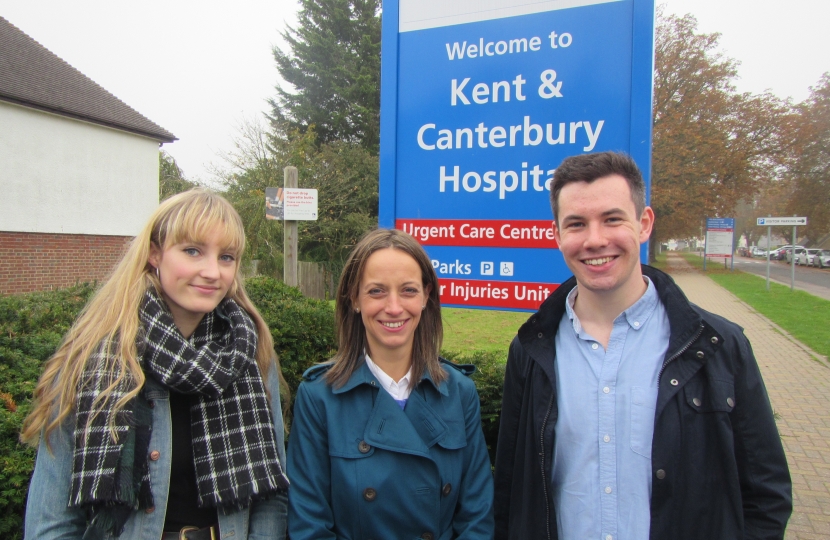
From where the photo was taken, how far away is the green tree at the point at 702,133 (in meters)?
28.0

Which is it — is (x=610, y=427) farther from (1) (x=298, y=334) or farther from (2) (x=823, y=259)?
(2) (x=823, y=259)

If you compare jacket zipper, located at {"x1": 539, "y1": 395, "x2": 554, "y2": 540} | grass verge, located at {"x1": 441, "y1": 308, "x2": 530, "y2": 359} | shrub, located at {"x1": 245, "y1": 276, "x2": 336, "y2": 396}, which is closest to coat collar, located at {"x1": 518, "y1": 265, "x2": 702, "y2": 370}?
jacket zipper, located at {"x1": 539, "y1": 395, "x2": 554, "y2": 540}

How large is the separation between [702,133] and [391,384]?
32.2 m

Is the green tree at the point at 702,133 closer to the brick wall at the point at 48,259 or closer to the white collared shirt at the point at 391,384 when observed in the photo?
the brick wall at the point at 48,259

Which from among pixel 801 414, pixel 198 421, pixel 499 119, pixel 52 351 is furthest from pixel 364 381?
pixel 801 414

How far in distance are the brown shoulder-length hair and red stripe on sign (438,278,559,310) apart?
590 mm

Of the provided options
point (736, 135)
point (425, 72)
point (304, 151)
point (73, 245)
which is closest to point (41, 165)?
point (73, 245)

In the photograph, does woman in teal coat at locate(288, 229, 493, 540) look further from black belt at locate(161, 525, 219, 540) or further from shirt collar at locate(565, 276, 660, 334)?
shirt collar at locate(565, 276, 660, 334)

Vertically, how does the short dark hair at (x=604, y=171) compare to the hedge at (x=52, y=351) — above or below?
above

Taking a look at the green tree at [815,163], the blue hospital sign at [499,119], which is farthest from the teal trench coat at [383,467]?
the green tree at [815,163]

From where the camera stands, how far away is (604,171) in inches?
64.5

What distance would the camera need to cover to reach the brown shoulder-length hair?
186 cm

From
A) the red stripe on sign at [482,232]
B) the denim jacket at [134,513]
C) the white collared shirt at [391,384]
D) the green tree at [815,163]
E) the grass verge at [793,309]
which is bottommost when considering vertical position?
the grass verge at [793,309]

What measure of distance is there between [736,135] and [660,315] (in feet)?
118
